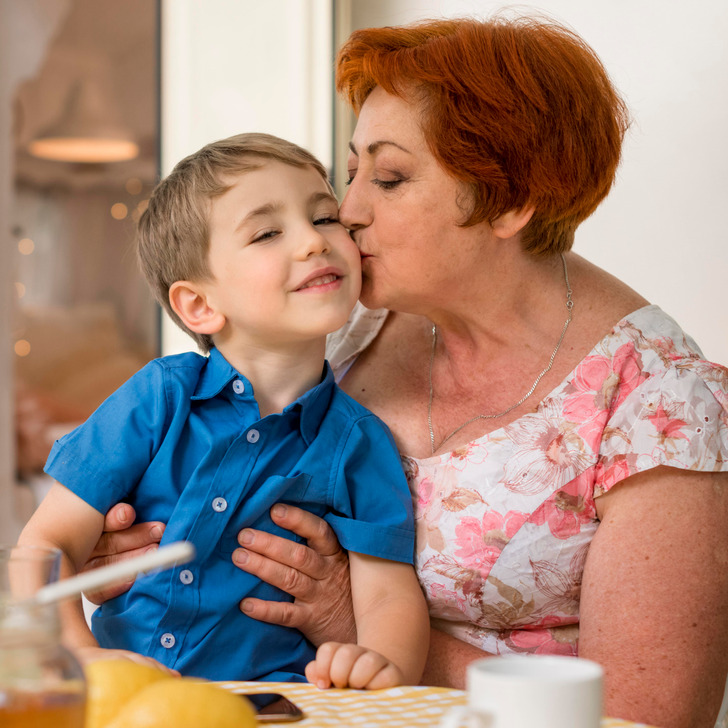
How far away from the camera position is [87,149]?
3707mm

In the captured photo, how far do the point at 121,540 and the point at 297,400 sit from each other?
364mm

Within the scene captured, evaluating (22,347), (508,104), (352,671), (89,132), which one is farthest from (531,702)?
(89,132)

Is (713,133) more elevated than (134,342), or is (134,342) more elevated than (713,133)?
(713,133)

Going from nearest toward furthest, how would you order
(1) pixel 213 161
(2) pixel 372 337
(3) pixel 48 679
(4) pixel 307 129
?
1. (3) pixel 48 679
2. (1) pixel 213 161
3. (2) pixel 372 337
4. (4) pixel 307 129

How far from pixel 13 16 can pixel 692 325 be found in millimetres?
2575

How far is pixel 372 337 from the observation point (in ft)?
6.25

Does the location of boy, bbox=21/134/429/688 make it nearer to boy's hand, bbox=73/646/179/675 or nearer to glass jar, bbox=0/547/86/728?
boy's hand, bbox=73/646/179/675

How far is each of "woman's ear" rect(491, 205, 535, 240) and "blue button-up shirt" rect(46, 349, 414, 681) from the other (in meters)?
0.41

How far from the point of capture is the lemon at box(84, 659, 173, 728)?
684mm

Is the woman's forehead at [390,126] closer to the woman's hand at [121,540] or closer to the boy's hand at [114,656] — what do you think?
the woman's hand at [121,540]

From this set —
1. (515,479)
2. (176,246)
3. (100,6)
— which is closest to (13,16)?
(100,6)

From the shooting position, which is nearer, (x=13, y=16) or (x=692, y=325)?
(x=692, y=325)

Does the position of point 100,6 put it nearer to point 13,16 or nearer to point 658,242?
point 13,16

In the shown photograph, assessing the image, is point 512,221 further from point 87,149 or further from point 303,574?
point 87,149
